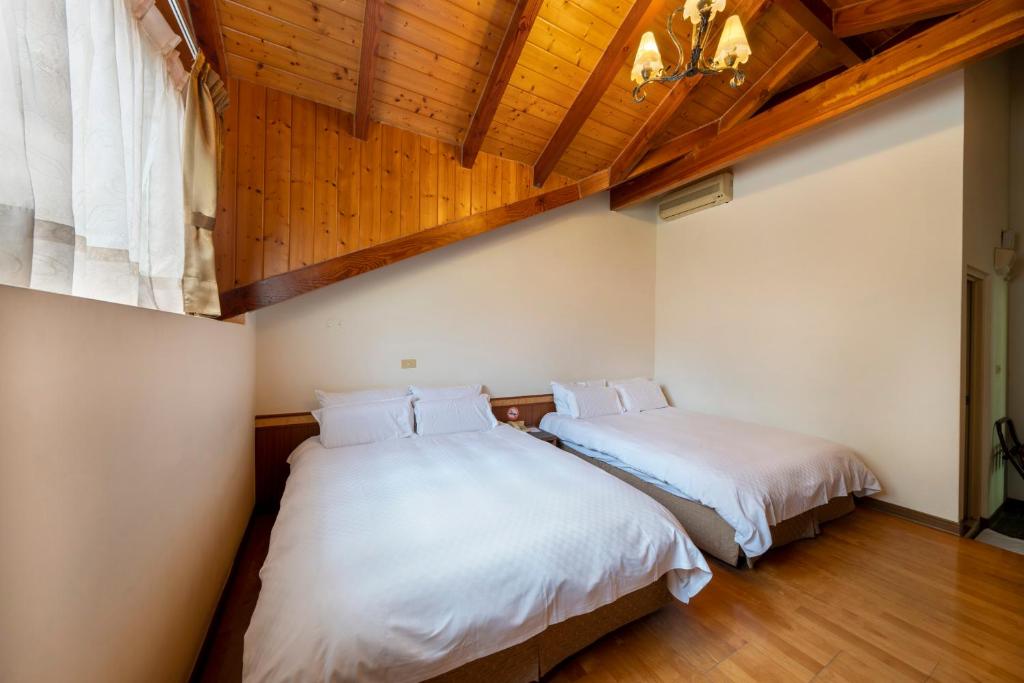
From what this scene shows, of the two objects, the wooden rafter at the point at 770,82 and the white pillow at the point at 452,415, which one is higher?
the wooden rafter at the point at 770,82

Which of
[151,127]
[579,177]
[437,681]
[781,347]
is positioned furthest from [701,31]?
[437,681]

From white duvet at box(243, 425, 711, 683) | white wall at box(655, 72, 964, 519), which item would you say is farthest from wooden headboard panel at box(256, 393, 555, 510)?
white wall at box(655, 72, 964, 519)

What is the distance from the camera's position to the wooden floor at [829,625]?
1.41 meters

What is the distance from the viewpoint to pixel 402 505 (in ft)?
5.03

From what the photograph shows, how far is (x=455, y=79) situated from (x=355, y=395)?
237 cm

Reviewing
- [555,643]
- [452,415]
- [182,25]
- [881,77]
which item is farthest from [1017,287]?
[182,25]

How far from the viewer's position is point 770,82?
2.78 metres

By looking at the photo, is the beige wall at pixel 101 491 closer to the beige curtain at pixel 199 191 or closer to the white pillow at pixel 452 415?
the beige curtain at pixel 199 191

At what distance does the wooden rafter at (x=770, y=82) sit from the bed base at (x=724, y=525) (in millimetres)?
2999

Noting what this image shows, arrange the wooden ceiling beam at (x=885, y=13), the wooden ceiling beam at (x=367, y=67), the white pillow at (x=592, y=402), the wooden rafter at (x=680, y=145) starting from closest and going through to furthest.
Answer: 1. the wooden ceiling beam at (x=367, y=67)
2. the wooden ceiling beam at (x=885, y=13)
3. the wooden rafter at (x=680, y=145)
4. the white pillow at (x=592, y=402)

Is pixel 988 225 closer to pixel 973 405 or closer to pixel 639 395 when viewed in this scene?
pixel 973 405

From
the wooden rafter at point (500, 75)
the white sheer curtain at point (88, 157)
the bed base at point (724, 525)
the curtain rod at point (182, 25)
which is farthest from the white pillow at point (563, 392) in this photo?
the curtain rod at point (182, 25)

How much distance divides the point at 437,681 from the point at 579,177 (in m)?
3.62

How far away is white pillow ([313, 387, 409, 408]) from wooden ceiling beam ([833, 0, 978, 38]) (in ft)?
12.7
